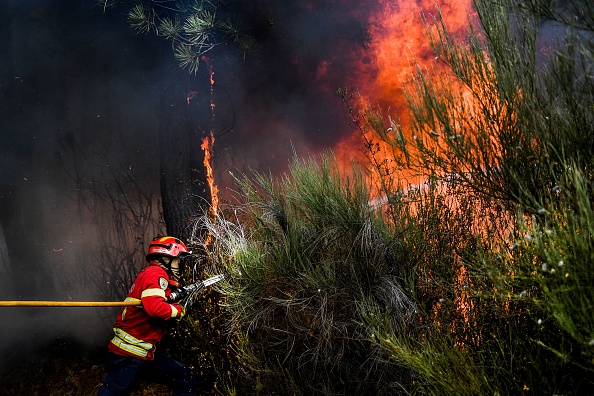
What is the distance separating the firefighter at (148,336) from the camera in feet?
16.2

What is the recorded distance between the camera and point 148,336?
5.06 meters

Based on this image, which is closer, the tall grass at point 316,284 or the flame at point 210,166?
the tall grass at point 316,284

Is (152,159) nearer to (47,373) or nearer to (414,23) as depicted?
(47,373)

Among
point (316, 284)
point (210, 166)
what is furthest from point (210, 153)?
point (316, 284)

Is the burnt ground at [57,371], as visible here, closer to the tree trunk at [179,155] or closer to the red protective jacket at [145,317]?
the red protective jacket at [145,317]

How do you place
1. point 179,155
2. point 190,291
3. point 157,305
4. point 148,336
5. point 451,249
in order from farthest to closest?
point 179,155 → point 190,291 → point 148,336 → point 157,305 → point 451,249

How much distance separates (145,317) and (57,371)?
2932 mm

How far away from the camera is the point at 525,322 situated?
3.83m

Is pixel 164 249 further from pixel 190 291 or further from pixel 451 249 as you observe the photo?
pixel 451 249

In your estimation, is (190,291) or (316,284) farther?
(190,291)

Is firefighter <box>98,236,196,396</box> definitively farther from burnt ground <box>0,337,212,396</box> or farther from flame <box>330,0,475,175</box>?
flame <box>330,0,475,175</box>

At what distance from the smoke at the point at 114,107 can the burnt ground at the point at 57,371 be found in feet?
0.72

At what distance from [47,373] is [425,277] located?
5239 mm

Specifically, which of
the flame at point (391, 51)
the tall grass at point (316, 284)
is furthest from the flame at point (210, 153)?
the tall grass at point (316, 284)
